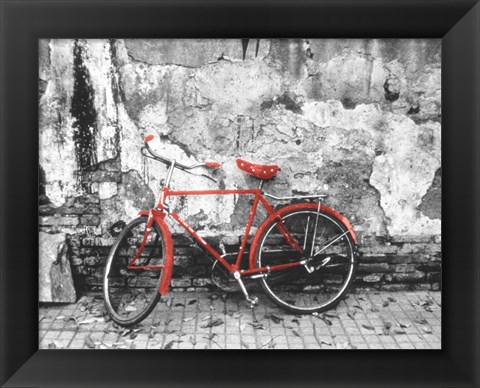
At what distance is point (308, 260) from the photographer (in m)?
4.86

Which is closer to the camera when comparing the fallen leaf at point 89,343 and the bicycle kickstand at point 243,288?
the fallen leaf at point 89,343

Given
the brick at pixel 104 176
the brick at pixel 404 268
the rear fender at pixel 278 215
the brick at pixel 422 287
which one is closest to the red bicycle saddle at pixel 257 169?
the rear fender at pixel 278 215

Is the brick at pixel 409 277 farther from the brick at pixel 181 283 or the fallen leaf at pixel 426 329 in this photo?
the brick at pixel 181 283

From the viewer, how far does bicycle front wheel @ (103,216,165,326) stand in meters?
4.76

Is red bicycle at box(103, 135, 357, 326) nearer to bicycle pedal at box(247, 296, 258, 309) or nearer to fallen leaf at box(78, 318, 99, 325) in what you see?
bicycle pedal at box(247, 296, 258, 309)

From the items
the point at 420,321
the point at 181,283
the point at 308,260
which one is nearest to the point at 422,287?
the point at 420,321

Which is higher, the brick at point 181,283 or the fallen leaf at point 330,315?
the brick at point 181,283

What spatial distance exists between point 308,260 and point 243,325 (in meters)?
0.77

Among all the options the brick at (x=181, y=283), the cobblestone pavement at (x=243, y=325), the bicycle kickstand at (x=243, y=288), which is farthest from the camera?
the brick at (x=181, y=283)

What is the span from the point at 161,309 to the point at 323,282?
1400 millimetres

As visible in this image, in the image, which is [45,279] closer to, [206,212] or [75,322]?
[75,322]

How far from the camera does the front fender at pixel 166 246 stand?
4.70 metres
